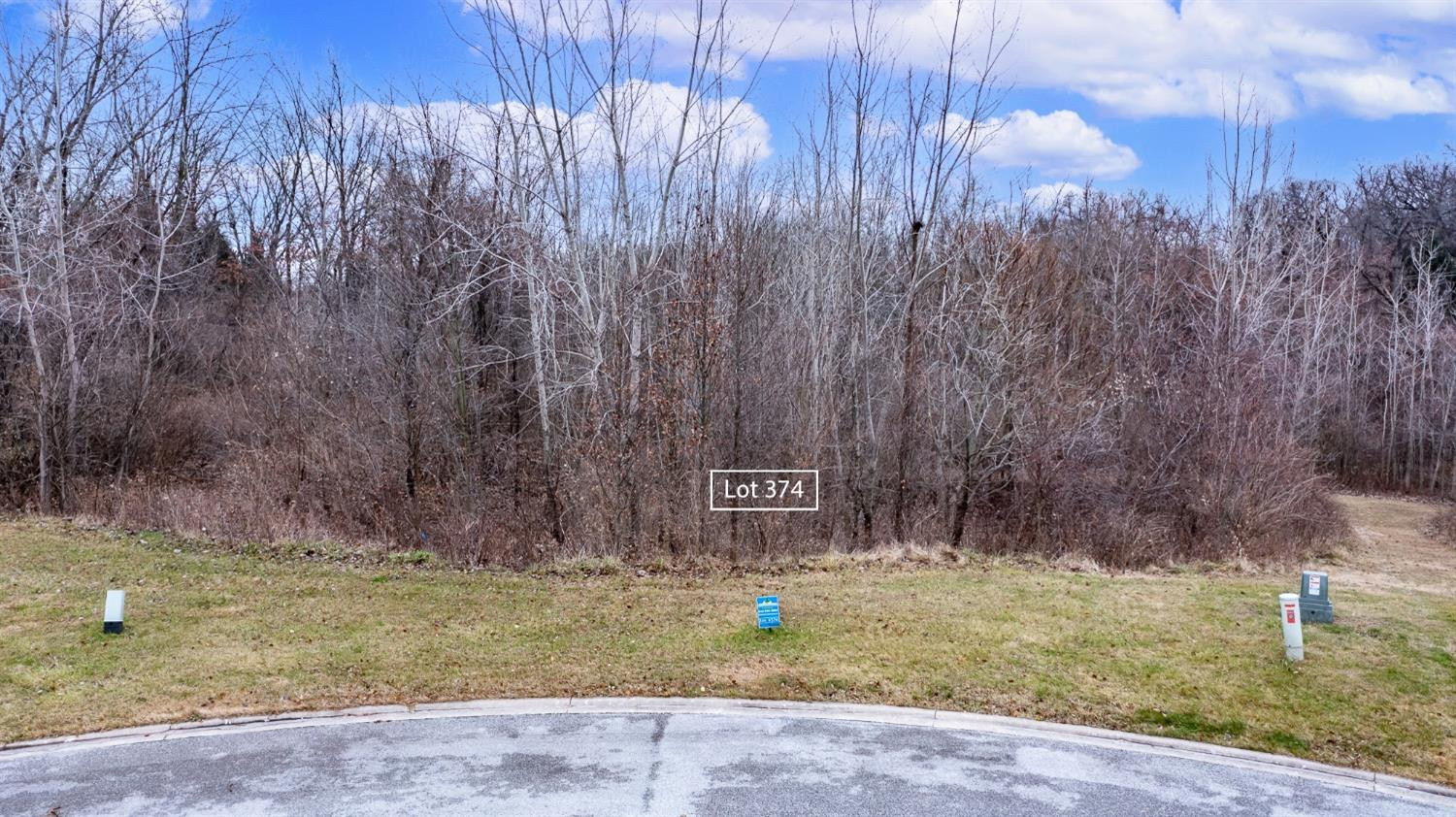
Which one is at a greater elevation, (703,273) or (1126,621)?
(703,273)

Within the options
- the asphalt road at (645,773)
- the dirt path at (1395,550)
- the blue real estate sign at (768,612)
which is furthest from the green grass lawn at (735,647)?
the dirt path at (1395,550)

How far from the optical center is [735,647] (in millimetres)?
7812

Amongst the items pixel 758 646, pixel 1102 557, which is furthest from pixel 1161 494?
pixel 758 646

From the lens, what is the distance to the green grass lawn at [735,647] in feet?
21.6

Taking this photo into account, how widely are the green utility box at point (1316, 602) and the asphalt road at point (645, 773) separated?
2982 millimetres

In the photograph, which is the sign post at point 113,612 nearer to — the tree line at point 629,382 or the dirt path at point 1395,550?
the tree line at point 629,382

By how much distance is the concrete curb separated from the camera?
580cm

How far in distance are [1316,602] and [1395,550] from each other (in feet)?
33.7

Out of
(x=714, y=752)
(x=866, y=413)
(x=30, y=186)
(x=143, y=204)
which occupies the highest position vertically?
(x=143, y=204)

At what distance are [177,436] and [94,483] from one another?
10.8ft

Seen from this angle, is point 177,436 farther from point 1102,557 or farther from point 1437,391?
point 1437,391

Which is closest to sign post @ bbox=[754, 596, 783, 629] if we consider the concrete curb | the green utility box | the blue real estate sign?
the blue real estate sign

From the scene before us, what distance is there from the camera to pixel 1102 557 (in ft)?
41.1

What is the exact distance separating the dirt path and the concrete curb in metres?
5.60
